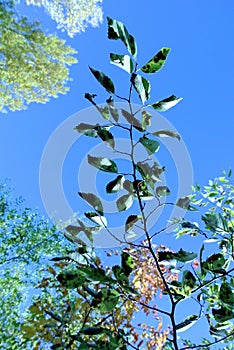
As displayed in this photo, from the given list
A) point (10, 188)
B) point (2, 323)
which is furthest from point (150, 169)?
point (10, 188)

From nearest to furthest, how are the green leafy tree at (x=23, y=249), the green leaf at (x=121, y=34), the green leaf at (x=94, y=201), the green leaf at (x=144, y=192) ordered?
the green leaf at (x=121, y=34) < the green leaf at (x=94, y=201) < the green leaf at (x=144, y=192) < the green leafy tree at (x=23, y=249)

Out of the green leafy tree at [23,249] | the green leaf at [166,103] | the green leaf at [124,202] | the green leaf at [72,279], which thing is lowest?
the green leaf at [72,279]

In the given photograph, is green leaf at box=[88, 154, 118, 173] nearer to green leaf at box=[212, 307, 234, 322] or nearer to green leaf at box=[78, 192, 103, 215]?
green leaf at box=[78, 192, 103, 215]

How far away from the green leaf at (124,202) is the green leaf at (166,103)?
0.59 feet

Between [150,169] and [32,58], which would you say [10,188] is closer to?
[32,58]

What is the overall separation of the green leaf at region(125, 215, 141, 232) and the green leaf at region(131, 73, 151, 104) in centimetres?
23

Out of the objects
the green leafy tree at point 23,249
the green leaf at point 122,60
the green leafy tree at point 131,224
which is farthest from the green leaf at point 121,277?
the green leafy tree at point 23,249

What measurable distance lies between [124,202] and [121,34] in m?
0.31

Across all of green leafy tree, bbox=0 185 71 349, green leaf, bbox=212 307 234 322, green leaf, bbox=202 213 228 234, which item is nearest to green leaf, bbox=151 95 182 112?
green leaf, bbox=202 213 228 234

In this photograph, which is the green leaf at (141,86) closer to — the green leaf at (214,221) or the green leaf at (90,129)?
the green leaf at (90,129)

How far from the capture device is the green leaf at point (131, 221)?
28.9 inches

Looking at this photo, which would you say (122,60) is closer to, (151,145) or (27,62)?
(151,145)

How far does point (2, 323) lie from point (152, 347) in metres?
4.46

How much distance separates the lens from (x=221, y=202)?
1572mm
